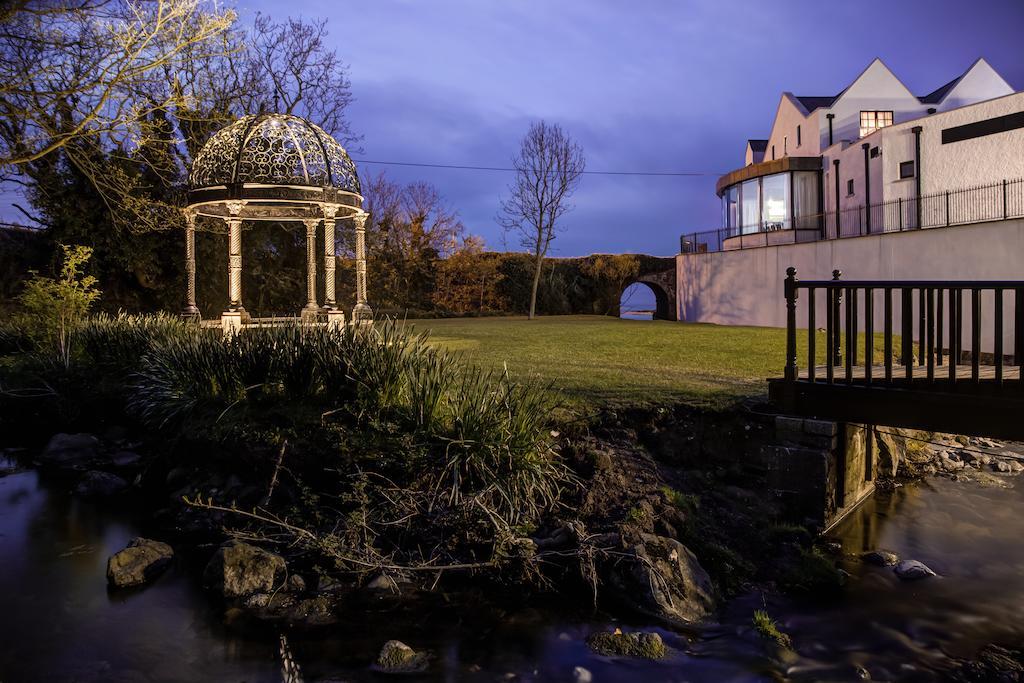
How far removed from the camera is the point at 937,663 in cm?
481

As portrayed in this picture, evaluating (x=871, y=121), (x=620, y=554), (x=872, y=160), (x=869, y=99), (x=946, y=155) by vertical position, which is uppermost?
(x=869, y=99)

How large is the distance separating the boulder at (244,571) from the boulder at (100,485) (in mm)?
3227

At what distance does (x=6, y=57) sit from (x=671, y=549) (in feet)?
39.9

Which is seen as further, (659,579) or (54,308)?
(54,308)

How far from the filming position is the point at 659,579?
17.2 feet

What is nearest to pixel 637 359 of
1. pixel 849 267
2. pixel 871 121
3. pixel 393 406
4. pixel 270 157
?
pixel 393 406

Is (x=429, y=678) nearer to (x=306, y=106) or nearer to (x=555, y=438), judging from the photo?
(x=555, y=438)

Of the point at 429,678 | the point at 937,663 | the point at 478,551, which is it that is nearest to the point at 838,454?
the point at 937,663

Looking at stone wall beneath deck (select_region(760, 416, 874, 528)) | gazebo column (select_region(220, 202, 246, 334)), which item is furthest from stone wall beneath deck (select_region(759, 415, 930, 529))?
gazebo column (select_region(220, 202, 246, 334))

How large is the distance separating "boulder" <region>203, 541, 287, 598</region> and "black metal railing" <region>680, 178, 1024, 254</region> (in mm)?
19335

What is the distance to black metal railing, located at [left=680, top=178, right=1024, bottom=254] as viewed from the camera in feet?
73.7

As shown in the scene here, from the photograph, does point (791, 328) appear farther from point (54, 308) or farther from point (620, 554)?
point (54, 308)

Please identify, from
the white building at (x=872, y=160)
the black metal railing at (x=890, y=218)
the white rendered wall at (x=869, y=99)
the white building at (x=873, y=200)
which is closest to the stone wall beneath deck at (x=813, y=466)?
the white building at (x=873, y=200)

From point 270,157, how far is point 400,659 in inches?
427
